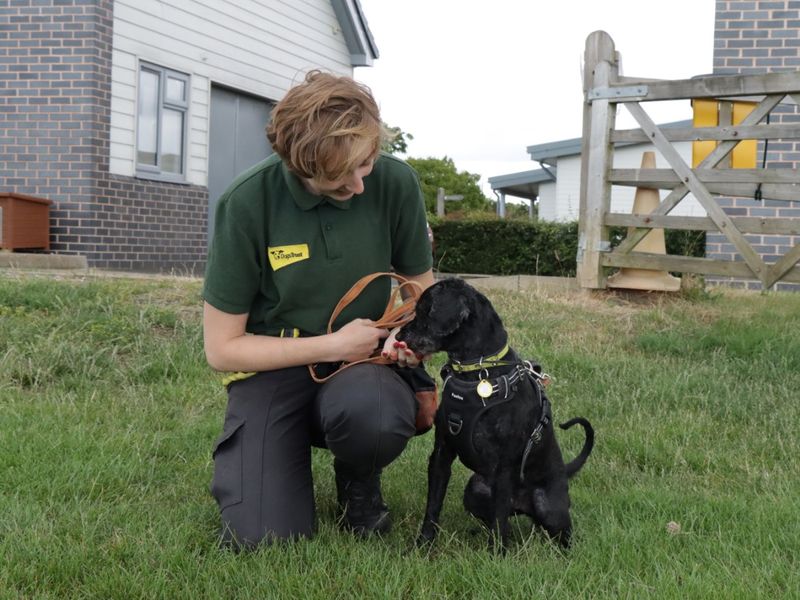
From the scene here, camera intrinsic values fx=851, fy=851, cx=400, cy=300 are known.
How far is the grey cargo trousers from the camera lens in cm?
290

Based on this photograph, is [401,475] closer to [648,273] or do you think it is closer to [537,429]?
[537,429]

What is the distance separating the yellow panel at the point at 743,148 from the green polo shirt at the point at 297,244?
518 centimetres

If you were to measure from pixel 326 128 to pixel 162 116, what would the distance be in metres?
9.85

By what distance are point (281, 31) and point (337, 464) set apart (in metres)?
12.2

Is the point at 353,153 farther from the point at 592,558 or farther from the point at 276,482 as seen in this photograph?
the point at 592,558

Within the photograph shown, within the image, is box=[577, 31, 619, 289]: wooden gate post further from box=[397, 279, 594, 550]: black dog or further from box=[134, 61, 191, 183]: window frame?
box=[134, 61, 191, 183]: window frame

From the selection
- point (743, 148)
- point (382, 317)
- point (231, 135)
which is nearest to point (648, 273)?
point (743, 148)

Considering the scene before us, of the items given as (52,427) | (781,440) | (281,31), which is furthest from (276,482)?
(281,31)

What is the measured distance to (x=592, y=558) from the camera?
8.89 feet

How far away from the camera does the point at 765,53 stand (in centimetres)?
1038

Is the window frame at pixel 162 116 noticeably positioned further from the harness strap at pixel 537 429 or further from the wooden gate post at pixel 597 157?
the harness strap at pixel 537 429

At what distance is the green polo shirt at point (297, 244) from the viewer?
9.76ft

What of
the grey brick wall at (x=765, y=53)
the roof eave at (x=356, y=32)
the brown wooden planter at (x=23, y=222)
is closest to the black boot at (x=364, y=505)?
the brown wooden planter at (x=23, y=222)

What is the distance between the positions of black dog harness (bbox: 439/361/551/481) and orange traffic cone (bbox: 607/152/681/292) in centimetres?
519
